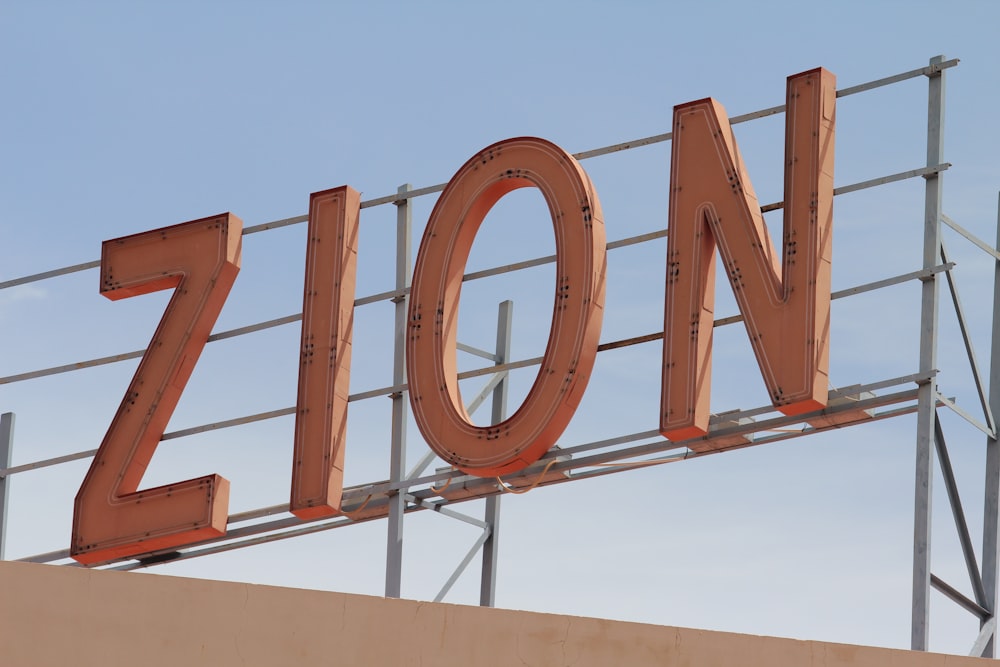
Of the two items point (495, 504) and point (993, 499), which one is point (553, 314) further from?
point (993, 499)

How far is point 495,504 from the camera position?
17.4 meters

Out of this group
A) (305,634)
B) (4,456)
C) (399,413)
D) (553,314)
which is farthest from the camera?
(4,456)

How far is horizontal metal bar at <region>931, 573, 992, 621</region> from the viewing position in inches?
535

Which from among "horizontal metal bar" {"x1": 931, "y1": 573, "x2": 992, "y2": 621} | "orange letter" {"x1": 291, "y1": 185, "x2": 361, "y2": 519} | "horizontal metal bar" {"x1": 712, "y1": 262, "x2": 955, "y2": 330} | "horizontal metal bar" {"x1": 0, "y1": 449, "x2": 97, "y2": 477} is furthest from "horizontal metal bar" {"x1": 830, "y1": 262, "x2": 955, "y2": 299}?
"horizontal metal bar" {"x1": 0, "y1": 449, "x2": 97, "y2": 477}

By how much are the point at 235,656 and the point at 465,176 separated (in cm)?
841

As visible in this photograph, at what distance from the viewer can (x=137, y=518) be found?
16.8 metres

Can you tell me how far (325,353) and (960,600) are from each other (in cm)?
667

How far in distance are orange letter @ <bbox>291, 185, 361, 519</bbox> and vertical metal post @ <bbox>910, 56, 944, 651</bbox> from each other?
229 inches

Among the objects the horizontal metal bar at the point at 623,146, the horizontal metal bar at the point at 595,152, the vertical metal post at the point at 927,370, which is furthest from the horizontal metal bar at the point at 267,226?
the vertical metal post at the point at 927,370

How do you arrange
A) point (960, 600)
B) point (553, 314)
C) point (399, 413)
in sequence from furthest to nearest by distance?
point (399, 413), point (553, 314), point (960, 600)

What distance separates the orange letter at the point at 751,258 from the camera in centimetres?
1405

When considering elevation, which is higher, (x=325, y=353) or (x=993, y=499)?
(x=325, y=353)

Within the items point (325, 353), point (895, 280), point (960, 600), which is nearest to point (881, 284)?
point (895, 280)

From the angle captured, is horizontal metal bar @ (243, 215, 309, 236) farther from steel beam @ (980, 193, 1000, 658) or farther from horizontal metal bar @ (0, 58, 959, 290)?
steel beam @ (980, 193, 1000, 658)
